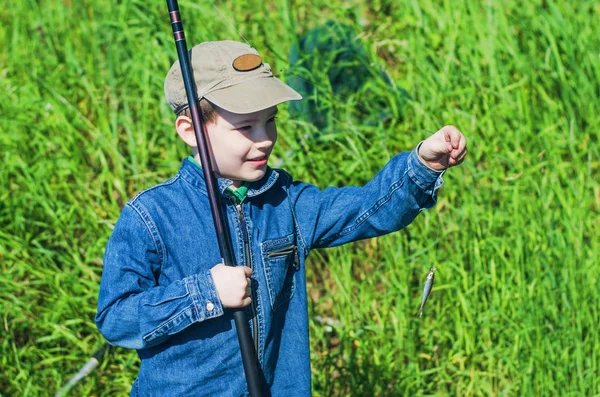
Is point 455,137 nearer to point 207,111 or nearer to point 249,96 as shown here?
point 249,96

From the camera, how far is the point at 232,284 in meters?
1.99

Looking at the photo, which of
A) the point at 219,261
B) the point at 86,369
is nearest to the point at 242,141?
the point at 219,261

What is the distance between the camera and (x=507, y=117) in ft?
13.0

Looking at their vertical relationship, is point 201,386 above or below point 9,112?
below

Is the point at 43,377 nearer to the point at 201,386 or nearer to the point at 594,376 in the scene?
the point at 201,386

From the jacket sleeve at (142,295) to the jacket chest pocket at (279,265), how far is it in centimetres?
23

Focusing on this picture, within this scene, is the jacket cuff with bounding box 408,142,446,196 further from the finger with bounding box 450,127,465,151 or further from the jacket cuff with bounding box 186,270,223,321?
the jacket cuff with bounding box 186,270,223,321

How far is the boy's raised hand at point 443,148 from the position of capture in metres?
2.04

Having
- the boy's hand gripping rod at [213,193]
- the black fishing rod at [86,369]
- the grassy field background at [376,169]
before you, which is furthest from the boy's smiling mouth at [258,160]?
the black fishing rod at [86,369]

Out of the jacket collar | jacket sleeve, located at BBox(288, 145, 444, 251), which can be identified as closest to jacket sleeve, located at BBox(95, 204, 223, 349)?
the jacket collar

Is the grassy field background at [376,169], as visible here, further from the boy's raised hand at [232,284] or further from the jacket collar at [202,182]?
the boy's raised hand at [232,284]

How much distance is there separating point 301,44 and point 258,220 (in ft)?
7.64

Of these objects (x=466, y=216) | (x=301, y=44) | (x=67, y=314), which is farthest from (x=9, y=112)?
(x=466, y=216)

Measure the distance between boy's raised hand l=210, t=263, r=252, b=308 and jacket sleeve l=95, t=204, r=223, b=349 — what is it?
2 centimetres
